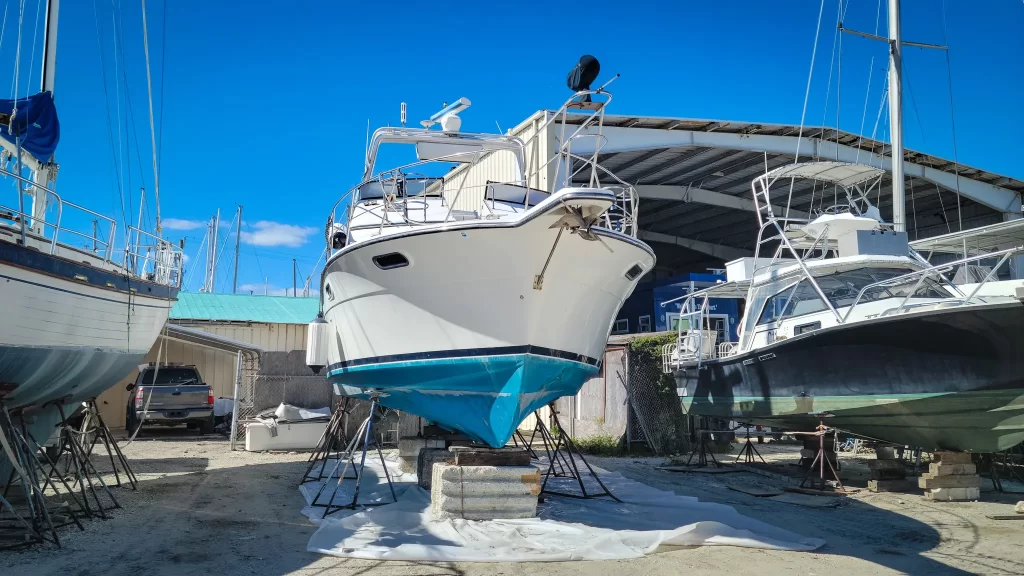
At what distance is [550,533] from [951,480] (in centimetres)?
523

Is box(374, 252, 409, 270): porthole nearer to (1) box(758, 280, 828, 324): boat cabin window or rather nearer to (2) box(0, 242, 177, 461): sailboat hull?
(2) box(0, 242, 177, 461): sailboat hull

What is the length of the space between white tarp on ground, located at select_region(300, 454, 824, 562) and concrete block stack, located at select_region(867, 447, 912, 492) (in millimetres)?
2857

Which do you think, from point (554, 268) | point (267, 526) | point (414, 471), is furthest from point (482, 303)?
point (414, 471)

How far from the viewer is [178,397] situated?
16.2 metres

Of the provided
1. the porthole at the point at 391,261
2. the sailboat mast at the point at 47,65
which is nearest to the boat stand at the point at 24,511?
the porthole at the point at 391,261

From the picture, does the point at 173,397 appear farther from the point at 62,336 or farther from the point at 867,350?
the point at 867,350

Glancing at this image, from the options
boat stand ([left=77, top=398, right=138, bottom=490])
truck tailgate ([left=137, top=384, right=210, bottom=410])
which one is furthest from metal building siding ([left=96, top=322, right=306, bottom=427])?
boat stand ([left=77, top=398, right=138, bottom=490])

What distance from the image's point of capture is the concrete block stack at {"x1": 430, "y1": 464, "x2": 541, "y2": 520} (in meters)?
6.98

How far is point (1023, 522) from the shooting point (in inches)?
283

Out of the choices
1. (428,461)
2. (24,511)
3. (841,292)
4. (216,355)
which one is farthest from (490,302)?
(216,355)

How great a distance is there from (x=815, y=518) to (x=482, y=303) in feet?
13.6

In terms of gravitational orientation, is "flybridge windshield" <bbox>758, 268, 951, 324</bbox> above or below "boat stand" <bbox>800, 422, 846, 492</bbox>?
above

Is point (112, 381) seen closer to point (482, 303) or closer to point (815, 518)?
point (482, 303)

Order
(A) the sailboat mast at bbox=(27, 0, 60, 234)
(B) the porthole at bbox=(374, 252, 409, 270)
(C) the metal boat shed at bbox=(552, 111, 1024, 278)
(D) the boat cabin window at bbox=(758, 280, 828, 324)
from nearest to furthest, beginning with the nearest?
1. (B) the porthole at bbox=(374, 252, 409, 270)
2. (D) the boat cabin window at bbox=(758, 280, 828, 324)
3. (A) the sailboat mast at bbox=(27, 0, 60, 234)
4. (C) the metal boat shed at bbox=(552, 111, 1024, 278)
